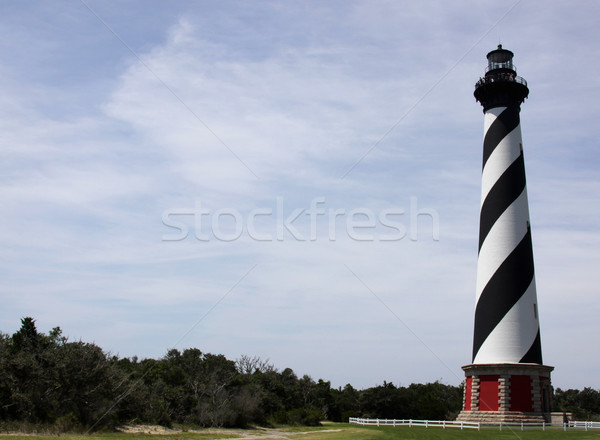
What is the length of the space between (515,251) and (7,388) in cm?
3088

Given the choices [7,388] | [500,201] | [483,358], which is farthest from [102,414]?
[500,201]

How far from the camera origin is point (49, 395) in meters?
27.1

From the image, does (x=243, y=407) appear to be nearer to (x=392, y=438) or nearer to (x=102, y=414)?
(x=102, y=414)

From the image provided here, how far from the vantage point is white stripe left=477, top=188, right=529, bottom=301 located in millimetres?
36562

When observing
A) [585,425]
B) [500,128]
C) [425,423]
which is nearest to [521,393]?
[585,425]

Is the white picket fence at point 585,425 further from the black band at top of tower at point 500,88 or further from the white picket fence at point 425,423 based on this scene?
the black band at top of tower at point 500,88

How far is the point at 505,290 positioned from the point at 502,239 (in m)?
3.48

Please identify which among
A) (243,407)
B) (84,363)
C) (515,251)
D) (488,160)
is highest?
(488,160)

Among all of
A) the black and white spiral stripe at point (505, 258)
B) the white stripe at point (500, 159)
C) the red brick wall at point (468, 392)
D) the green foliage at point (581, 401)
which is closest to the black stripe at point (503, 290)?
the black and white spiral stripe at point (505, 258)

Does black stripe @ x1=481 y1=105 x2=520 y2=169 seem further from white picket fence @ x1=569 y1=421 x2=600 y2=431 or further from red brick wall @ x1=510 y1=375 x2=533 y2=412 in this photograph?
white picket fence @ x1=569 y1=421 x2=600 y2=431

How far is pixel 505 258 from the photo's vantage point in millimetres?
36344

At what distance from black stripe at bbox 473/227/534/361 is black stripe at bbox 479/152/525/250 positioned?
244 centimetres

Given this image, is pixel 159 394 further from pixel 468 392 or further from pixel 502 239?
pixel 502 239

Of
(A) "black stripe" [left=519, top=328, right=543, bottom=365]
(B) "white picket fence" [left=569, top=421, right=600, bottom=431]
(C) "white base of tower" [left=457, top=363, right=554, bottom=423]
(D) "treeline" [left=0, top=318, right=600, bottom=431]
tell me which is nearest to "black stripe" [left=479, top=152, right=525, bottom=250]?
(A) "black stripe" [left=519, top=328, right=543, bottom=365]
